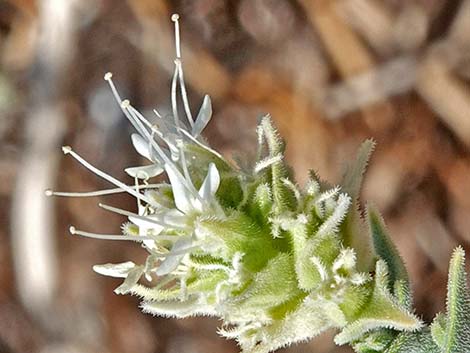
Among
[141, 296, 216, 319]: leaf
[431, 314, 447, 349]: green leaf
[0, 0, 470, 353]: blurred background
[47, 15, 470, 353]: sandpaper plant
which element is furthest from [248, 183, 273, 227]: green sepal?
[0, 0, 470, 353]: blurred background

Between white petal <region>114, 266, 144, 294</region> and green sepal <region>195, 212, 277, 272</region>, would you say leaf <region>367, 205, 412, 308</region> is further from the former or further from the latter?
white petal <region>114, 266, 144, 294</region>

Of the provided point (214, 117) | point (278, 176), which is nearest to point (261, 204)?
point (278, 176)

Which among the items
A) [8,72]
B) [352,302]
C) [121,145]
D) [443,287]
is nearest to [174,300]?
[352,302]

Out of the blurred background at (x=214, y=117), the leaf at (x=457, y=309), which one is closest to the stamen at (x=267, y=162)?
the leaf at (x=457, y=309)

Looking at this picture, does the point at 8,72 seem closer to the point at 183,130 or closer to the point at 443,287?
the point at 443,287

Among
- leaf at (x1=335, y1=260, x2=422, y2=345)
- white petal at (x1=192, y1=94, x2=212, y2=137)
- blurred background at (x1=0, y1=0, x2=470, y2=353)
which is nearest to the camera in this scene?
leaf at (x1=335, y1=260, x2=422, y2=345)

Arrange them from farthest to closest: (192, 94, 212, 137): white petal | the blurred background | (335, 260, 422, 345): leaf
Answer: the blurred background, (192, 94, 212, 137): white petal, (335, 260, 422, 345): leaf

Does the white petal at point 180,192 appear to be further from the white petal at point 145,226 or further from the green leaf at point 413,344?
the green leaf at point 413,344
